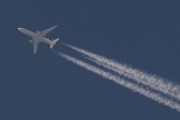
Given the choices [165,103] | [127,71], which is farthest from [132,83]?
[165,103]

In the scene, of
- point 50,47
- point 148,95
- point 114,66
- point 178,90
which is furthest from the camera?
point 50,47

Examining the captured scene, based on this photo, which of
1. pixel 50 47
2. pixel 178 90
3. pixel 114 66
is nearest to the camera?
pixel 178 90

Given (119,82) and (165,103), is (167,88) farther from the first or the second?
(119,82)

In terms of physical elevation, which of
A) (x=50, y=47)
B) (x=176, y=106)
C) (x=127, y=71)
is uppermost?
(x=50, y=47)

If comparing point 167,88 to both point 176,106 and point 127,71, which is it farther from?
point 127,71

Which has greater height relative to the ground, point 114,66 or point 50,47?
point 50,47

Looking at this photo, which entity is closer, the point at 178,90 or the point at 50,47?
the point at 178,90

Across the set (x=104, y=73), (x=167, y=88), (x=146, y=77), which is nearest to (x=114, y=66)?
(x=104, y=73)

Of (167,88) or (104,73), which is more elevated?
(104,73)

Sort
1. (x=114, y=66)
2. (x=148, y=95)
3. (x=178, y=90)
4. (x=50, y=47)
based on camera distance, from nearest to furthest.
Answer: (x=178, y=90) → (x=148, y=95) → (x=114, y=66) → (x=50, y=47)
